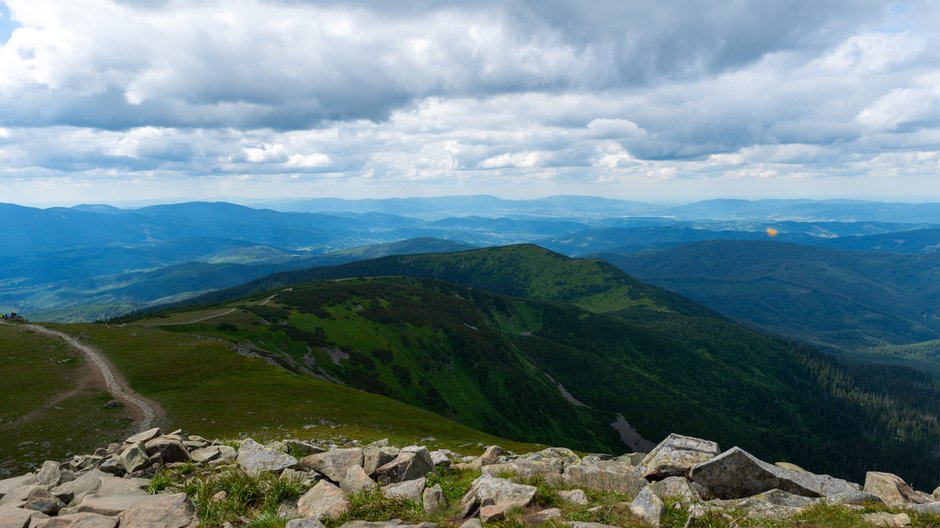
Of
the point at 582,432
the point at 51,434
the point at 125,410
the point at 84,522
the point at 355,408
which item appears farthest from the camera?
the point at 582,432

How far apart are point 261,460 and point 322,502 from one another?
607cm

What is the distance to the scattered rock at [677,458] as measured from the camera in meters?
19.9

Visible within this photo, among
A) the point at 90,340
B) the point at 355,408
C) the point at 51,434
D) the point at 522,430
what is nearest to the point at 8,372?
the point at 90,340

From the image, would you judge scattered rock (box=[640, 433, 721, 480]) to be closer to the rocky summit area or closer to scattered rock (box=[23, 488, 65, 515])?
the rocky summit area

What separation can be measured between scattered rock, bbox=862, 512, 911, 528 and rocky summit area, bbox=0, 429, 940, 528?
0.03 m

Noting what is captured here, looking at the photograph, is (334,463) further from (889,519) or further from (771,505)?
(889,519)

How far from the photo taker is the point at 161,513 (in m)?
14.8

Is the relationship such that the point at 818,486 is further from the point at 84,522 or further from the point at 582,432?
the point at 582,432

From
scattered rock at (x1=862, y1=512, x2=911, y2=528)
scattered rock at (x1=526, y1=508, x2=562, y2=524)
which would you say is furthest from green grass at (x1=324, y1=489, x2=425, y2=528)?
scattered rock at (x1=862, y1=512, x2=911, y2=528)

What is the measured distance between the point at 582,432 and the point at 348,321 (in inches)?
4037

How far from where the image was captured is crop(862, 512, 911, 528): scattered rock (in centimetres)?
1375

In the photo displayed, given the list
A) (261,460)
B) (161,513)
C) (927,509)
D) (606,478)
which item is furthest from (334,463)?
(927,509)

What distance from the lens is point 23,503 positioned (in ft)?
53.8

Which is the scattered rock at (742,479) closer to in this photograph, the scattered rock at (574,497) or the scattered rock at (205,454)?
the scattered rock at (574,497)
